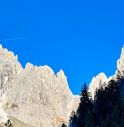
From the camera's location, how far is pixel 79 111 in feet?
538

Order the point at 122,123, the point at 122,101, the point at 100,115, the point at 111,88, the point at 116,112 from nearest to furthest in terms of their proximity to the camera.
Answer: the point at 122,123
the point at 116,112
the point at 122,101
the point at 100,115
the point at 111,88

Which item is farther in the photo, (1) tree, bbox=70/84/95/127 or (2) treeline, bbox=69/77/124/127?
(1) tree, bbox=70/84/95/127

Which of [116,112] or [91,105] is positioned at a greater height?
[91,105]

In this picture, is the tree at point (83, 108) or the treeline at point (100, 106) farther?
the tree at point (83, 108)

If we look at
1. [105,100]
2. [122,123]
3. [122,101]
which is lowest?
[122,123]

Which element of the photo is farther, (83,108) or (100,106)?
(83,108)

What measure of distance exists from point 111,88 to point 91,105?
27.0 ft

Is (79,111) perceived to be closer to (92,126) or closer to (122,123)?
(92,126)

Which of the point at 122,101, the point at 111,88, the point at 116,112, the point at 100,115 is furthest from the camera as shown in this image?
the point at 111,88

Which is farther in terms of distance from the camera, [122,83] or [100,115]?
[122,83]

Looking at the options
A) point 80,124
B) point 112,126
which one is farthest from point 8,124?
point 112,126

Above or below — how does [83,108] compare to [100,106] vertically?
above

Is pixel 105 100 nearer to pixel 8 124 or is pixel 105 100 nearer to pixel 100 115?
pixel 100 115

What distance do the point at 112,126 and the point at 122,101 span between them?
15819mm
